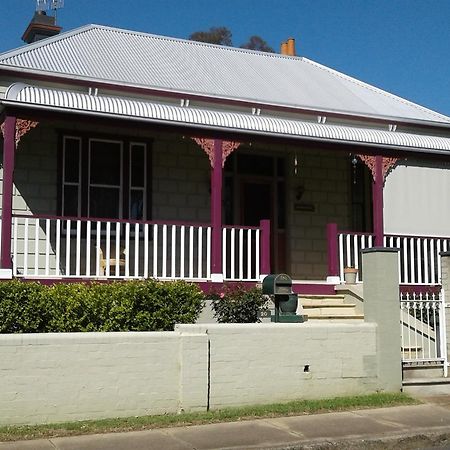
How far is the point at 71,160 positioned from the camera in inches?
546

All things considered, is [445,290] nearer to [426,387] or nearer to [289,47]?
[426,387]

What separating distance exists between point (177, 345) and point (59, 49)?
8824 mm

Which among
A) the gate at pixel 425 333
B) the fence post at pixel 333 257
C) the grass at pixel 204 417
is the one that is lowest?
the grass at pixel 204 417

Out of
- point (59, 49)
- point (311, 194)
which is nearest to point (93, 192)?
point (59, 49)

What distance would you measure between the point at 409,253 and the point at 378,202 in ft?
4.18

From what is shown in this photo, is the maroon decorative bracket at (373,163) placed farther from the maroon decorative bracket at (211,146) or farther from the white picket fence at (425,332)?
the white picket fence at (425,332)

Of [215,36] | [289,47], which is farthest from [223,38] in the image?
[289,47]

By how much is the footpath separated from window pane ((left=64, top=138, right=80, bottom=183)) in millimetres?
6891

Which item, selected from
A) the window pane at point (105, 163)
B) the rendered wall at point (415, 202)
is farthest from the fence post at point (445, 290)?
the window pane at point (105, 163)

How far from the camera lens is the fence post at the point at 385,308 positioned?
33.4 ft

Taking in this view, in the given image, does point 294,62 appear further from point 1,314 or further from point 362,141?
Answer: point 1,314

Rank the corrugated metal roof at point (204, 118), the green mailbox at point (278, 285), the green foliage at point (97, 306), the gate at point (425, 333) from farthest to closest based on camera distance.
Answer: the corrugated metal roof at point (204, 118), the green mailbox at point (278, 285), the gate at point (425, 333), the green foliage at point (97, 306)

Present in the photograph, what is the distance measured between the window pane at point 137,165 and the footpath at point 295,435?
22.6ft

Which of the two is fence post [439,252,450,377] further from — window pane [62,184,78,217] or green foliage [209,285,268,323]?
window pane [62,184,78,217]
